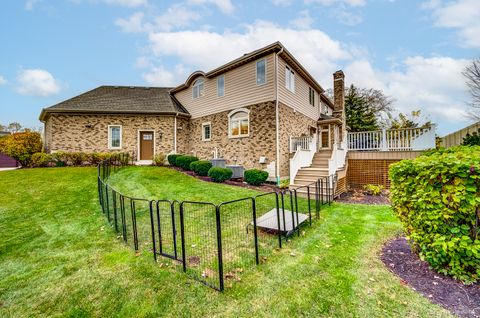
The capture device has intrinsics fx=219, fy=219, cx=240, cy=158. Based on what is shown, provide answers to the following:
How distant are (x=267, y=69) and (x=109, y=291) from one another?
1083 cm

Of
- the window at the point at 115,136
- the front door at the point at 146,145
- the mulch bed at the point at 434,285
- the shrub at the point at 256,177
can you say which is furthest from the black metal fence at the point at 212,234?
the window at the point at 115,136

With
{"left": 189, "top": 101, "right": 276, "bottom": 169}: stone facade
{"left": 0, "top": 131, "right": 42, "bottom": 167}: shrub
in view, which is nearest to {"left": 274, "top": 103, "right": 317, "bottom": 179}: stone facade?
{"left": 189, "top": 101, "right": 276, "bottom": 169}: stone facade

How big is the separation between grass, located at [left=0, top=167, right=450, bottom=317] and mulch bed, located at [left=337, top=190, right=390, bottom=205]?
232cm

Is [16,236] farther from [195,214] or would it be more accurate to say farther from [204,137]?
[204,137]

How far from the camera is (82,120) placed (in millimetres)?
14469

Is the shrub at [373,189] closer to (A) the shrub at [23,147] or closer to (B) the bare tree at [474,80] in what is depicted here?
(B) the bare tree at [474,80]

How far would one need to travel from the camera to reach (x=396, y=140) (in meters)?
10.1

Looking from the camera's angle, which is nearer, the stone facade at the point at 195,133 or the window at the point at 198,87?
the stone facade at the point at 195,133

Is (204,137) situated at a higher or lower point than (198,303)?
higher

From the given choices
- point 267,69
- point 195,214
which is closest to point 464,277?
point 195,214

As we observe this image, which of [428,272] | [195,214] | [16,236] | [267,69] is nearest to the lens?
[428,272]

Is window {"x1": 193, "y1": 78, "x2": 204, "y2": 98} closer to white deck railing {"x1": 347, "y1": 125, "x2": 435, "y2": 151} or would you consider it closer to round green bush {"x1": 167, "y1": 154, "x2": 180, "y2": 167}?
round green bush {"x1": 167, "y1": 154, "x2": 180, "y2": 167}

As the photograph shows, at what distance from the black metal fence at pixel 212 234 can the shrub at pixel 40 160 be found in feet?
32.4

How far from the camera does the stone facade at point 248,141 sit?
11.1 metres
